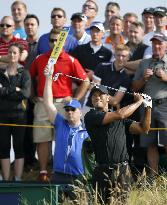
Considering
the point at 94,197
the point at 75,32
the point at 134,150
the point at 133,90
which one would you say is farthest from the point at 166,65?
the point at 94,197

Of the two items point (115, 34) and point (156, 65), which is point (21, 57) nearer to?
point (115, 34)

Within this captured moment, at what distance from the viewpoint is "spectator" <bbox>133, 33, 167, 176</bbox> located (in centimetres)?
1094

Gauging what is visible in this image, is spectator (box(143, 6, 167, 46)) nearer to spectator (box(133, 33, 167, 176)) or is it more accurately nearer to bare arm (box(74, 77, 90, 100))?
spectator (box(133, 33, 167, 176))

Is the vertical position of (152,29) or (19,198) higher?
(152,29)

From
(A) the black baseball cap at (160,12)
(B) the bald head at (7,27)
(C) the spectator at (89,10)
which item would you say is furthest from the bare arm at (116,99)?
(C) the spectator at (89,10)

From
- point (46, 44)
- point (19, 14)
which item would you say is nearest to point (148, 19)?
point (46, 44)

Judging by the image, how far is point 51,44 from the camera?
1199 cm

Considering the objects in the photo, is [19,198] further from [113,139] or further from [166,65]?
[166,65]

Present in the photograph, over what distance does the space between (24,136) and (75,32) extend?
200 cm

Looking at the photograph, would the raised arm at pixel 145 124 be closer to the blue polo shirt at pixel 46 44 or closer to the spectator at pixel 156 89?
the spectator at pixel 156 89

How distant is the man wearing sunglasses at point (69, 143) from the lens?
1041cm

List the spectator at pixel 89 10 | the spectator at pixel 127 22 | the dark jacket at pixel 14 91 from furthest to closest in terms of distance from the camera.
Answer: the spectator at pixel 89 10, the spectator at pixel 127 22, the dark jacket at pixel 14 91

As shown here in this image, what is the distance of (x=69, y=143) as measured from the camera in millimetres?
10531

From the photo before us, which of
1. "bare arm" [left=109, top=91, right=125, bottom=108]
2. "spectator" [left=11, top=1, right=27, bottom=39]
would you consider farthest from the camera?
"spectator" [left=11, top=1, right=27, bottom=39]
